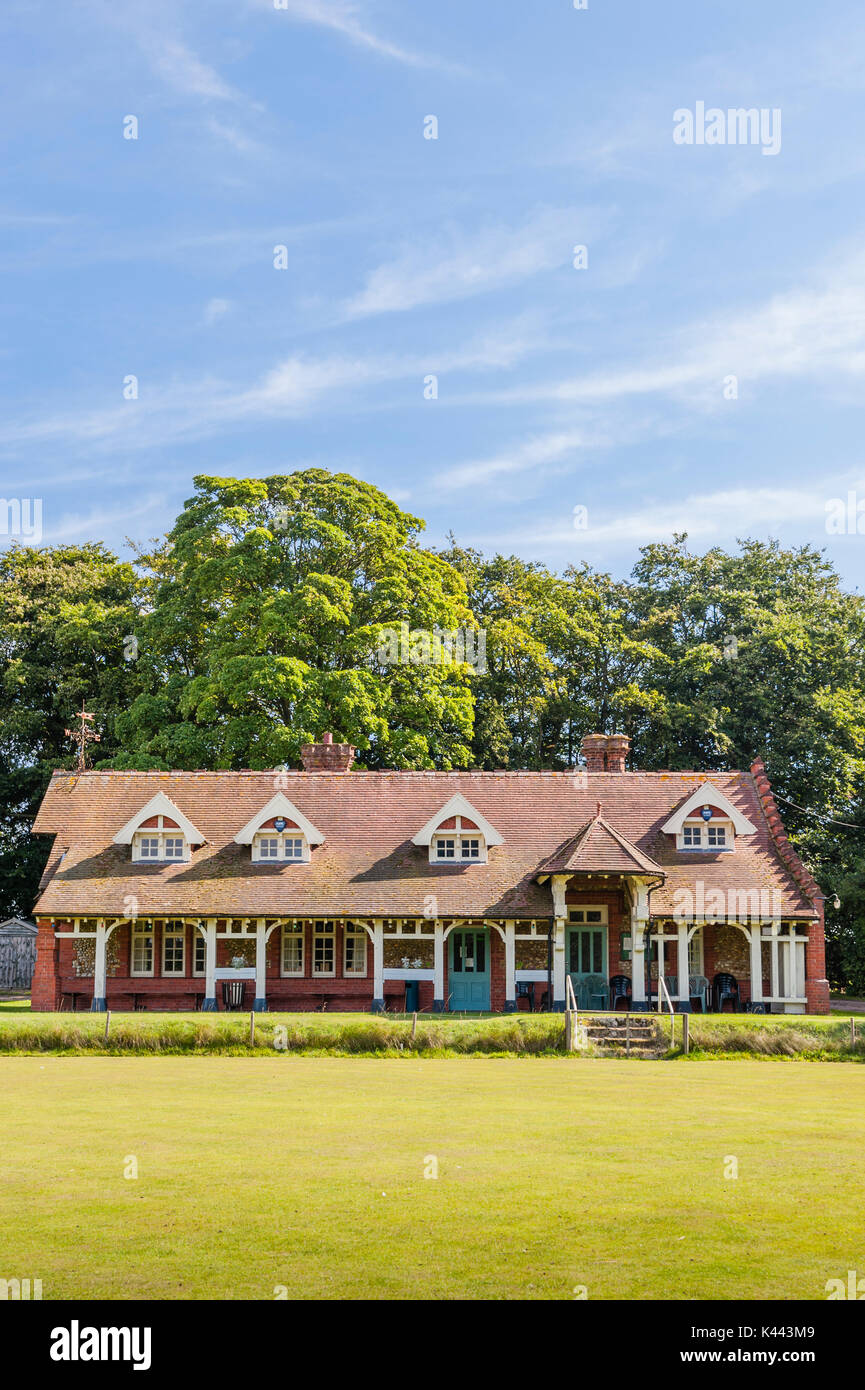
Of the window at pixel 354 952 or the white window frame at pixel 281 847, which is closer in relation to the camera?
the window at pixel 354 952

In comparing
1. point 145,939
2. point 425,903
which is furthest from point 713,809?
point 145,939

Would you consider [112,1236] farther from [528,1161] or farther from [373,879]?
[373,879]

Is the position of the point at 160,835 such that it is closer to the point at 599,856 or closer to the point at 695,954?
the point at 599,856

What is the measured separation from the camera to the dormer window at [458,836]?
3328 centimetres

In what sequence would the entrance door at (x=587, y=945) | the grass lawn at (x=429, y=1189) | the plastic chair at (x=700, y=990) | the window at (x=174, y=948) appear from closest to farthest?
the grass lawn at (x=429, y=1189) → the plastic chair at (x=700, y=990) → the entrance door at (x=587, y=945) → the window at (x=174, y=948)

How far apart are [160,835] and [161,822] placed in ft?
1.15

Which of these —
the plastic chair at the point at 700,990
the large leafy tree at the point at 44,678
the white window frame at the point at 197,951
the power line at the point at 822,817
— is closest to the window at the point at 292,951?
the white window frame at the point at 197,951

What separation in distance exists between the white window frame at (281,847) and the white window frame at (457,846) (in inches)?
130

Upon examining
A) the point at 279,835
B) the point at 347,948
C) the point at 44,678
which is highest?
the point at 44,678

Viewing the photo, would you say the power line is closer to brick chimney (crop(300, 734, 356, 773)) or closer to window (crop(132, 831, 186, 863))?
brick chimney (crop(300, 734, 356, 773))

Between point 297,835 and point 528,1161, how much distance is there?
22.1 m

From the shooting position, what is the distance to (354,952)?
33344 mm

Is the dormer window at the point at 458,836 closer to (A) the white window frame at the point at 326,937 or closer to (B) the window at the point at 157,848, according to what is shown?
(A) the white window frame at the point at 326,937
